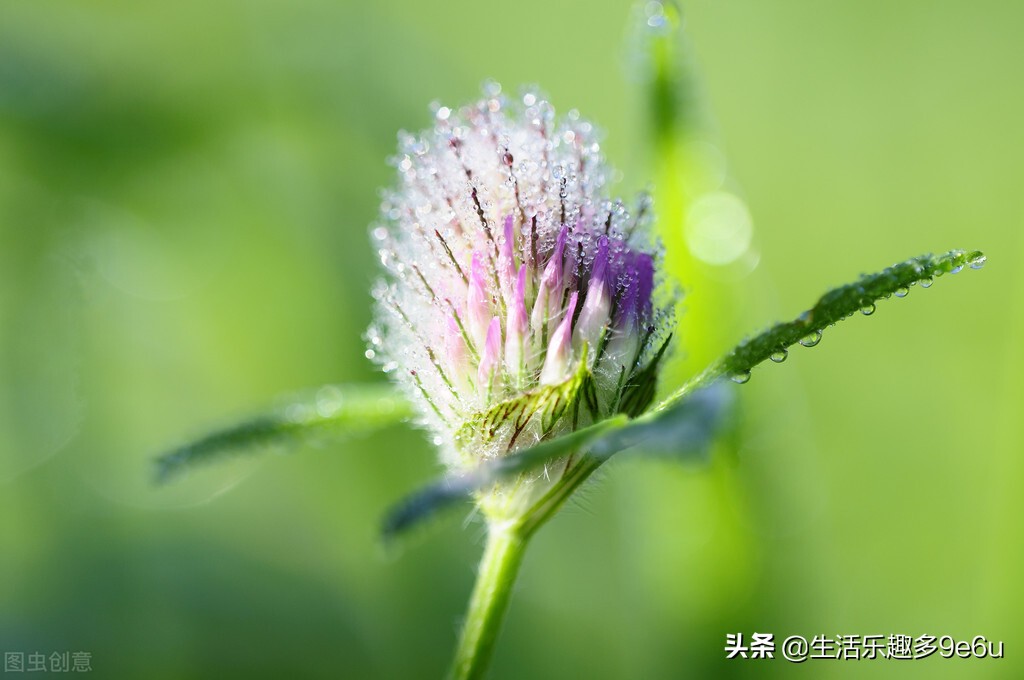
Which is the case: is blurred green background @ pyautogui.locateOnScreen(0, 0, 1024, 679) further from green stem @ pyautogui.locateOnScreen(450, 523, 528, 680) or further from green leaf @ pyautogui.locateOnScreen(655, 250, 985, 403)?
green leaf @ pyautogui.locateOnScreen(655, 250, 985, 403)

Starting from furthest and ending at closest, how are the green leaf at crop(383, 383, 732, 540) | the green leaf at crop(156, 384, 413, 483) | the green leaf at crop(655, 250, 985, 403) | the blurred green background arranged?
the blurred green background < the green leaf at crop(156, 384, 413, 483) < the green leaf at crop(655, 250, 985, 403) < the green leaf at crop(383, 383, 732, 540)

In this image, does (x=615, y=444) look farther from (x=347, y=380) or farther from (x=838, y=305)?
(x=347, y=380)

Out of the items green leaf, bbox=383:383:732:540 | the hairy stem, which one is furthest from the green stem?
green leaf, bbox=383:383:732:540

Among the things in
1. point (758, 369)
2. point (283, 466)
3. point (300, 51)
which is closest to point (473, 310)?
point (758, 369)

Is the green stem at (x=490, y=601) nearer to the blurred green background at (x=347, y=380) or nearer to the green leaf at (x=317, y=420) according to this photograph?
the blurred green background at (x=347, y=380)

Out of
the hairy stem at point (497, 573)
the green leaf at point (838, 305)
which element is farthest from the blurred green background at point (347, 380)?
the green leaf at point (838, 305)

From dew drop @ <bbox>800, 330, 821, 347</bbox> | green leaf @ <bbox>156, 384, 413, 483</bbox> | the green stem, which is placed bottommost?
the green stem

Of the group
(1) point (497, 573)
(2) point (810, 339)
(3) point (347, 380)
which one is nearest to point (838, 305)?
(2) point (810, 339)
